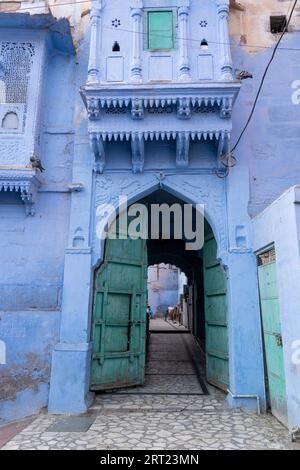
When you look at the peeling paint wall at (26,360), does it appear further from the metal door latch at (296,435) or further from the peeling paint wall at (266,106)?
the peeling paint wall at (266,106)

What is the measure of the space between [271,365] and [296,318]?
1.26m

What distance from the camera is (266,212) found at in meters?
5.11

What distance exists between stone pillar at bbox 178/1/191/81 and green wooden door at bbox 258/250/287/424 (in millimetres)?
3251

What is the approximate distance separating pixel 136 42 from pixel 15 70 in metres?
2.24

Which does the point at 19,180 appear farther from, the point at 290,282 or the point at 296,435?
the point at 296,435

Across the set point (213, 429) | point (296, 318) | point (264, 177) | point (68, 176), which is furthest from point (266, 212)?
point (68, 176)

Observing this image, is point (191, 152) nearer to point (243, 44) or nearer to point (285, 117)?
point (285, 117)

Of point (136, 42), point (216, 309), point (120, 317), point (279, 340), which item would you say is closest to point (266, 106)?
point (136, 42)

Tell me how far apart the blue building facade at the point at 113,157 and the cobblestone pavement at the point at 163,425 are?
0.43m

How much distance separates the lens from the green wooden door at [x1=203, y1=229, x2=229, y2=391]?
5.95 metres

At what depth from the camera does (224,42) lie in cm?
598

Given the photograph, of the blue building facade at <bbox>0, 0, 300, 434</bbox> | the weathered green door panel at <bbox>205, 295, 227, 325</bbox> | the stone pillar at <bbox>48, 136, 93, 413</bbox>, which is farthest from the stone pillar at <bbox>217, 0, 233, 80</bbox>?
the weathered green door panel at <bbox>205, 295, 227, 325</bbox>

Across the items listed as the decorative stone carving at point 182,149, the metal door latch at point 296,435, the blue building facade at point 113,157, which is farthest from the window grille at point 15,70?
the metal door latch at point 296,435

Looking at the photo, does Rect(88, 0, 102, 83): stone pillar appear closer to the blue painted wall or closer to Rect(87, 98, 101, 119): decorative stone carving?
Rect(87, 98, 101, 119): decorative stone carving
